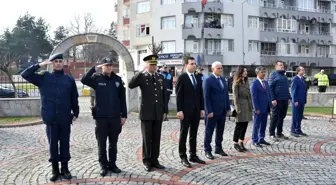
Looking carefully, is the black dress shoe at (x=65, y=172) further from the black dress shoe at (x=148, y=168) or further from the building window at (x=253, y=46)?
the building window at (x=253, y=46)

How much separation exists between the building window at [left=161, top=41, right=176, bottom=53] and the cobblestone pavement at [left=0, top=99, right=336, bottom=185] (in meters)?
34.8

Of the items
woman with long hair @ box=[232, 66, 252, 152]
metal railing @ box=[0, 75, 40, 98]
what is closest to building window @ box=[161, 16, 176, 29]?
metal railing @ box=[0, 75, 40, 98]

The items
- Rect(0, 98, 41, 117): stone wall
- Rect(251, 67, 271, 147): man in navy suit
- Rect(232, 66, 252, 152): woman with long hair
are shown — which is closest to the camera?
Rect(232, 66, 252, 152): woman with long hair

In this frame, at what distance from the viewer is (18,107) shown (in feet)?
48.8

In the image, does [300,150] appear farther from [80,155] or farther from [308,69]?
[308,69]

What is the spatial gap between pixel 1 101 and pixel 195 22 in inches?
1275

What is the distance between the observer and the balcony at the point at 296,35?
157 feet

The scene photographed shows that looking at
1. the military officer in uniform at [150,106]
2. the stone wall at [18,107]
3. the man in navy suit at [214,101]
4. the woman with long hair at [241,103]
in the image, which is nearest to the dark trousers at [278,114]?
the woman with long hair at [241,103]

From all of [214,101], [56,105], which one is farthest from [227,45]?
[56,105]

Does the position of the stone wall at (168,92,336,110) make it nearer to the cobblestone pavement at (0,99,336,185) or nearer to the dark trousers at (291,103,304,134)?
the cobblestone pavement at (0,99,336,185)

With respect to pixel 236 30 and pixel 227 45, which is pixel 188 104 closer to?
pixel 227 45

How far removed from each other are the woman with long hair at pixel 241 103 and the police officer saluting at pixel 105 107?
2944mm

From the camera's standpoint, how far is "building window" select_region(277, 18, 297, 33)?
4894cm

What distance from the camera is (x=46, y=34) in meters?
62.9
